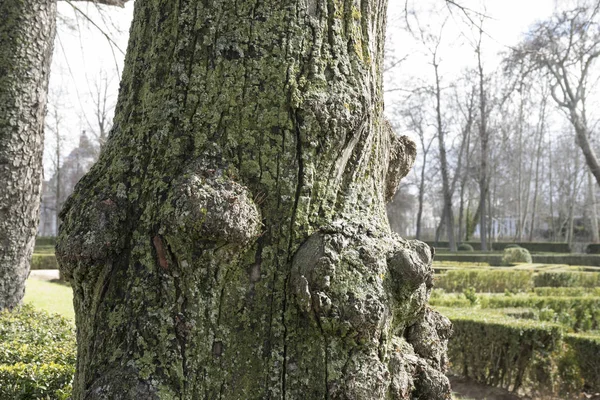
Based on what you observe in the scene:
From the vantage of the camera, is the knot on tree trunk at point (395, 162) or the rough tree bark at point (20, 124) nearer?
the knot on tree trunk at point (395, 162)

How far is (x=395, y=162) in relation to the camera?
95.6 inches

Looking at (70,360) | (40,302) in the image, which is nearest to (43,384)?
(70,360)

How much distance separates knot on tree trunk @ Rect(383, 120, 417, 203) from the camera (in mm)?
2402

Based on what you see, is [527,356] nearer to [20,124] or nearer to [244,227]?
[244,227]

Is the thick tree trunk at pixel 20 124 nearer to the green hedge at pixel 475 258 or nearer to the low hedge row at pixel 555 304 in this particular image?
the low hedge row at pixel 555 304

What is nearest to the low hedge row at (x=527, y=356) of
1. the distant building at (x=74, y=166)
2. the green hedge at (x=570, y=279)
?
the green hedge at (x=570, y=279)

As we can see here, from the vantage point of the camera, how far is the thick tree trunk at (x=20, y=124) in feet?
17.4

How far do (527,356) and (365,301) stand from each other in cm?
623

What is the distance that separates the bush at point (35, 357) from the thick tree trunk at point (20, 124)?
67 cm

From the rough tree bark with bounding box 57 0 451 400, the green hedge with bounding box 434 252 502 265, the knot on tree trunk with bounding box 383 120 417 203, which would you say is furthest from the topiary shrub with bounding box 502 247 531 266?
the rough tree bark with bounding box 57 0 451 400

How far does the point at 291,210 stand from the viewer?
1.73 meters

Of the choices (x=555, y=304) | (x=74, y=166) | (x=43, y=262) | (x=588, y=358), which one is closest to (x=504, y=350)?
(x=588, y=358)

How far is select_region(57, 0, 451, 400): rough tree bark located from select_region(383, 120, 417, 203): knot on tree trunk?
1.24ft

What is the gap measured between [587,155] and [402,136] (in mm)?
20154
